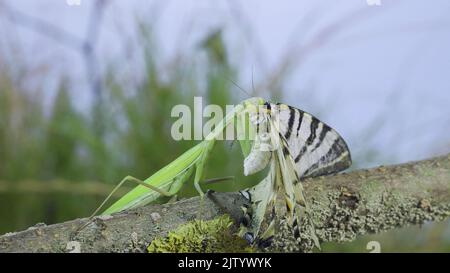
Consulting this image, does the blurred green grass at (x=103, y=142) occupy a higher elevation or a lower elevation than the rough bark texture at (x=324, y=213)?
higher

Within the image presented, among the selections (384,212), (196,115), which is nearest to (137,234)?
(384,212)

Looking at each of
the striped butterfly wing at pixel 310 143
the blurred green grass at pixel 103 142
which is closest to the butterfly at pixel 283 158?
the striped butterfly wing at pixel 310 143

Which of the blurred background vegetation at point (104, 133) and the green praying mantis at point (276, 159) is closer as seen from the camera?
the green praying mantis at point (276, 159)

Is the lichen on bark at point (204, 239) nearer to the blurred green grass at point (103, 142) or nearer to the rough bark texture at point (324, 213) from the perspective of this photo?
the rough bark texture at point (324, 213)

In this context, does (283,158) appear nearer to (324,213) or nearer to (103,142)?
(324,213)

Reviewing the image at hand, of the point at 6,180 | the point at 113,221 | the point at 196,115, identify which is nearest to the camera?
the point at 113,221

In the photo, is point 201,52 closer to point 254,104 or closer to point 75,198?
point 75,198
